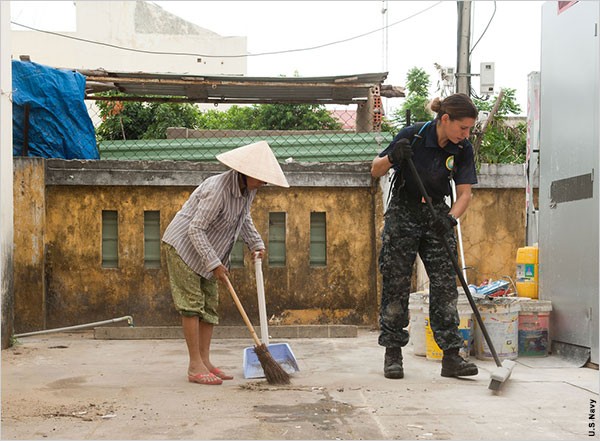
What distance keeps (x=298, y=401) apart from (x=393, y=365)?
105 centimetres

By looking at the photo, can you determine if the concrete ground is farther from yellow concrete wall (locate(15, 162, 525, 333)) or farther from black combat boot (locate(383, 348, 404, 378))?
yellow concrete wall (locate(15, 162, 525, 333))

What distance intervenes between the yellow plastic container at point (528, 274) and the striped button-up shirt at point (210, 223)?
2.73 m

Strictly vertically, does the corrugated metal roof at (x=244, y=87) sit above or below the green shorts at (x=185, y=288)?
above

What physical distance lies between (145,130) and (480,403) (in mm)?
15653

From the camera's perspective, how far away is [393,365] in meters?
4.87

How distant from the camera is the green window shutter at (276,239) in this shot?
8.00 meters

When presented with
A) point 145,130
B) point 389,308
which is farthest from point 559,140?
point 145,130

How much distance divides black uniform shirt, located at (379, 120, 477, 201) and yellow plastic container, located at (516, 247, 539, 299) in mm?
1750

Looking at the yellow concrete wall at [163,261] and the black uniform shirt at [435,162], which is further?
the yellow concrete wall at [163,261]

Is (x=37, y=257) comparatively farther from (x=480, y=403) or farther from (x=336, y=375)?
(x=480, y=403)

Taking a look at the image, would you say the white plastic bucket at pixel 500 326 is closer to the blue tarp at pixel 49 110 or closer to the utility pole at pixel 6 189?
the utility pole at pixel 6 189

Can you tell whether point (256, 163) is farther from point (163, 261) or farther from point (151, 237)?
point (151, 237)

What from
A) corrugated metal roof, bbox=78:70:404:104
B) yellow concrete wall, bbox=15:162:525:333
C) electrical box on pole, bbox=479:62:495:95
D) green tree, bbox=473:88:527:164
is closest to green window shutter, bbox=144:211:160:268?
yellow concrete wall, bbox=15:162:525:333

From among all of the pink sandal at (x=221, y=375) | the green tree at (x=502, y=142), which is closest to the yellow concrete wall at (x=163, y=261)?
the pink sandal at (x=221, y=375)
